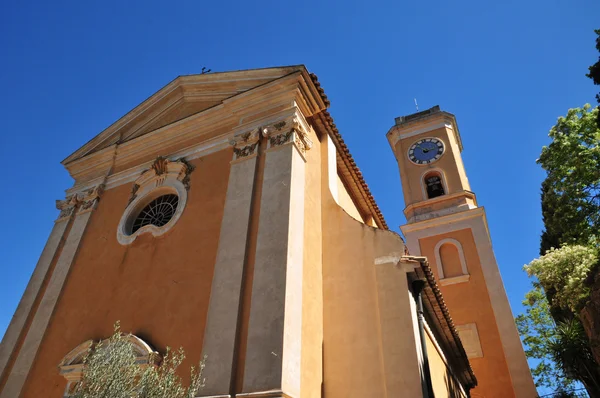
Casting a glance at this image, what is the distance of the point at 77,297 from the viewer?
361 inches

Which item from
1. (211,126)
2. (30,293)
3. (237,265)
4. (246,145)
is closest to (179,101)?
(211,126)

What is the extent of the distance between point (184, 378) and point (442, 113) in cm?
1826

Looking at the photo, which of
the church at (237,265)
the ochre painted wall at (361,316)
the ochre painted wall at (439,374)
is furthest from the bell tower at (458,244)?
the ochre painted wall at (361,316)

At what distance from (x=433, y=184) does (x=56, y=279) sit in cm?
1548

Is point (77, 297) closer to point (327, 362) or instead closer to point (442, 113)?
point (327, 362)

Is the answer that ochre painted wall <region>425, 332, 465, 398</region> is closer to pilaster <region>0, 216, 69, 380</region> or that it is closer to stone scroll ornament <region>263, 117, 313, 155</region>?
stone scroll ornament <region>263, 117, 313, 155</region>

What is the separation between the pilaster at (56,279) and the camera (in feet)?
27.9

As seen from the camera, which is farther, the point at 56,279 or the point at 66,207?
the point at 66,207

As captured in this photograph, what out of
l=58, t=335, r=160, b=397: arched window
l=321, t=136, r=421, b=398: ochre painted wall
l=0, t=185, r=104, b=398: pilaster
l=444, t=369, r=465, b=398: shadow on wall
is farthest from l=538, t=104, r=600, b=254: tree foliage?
l=0, t=185, r=104, b=398: pilaster

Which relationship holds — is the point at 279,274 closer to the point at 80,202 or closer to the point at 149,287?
the point at 149,287

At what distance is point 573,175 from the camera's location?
44.7 ft

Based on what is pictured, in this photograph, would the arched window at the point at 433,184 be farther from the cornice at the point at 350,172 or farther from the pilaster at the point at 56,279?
the pilaster at the point at 56,279

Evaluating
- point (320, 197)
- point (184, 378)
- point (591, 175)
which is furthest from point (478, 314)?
point (184, 378)

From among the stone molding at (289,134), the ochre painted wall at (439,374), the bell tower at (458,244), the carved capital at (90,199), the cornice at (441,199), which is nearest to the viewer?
the ochre painted wall at (439,374)
